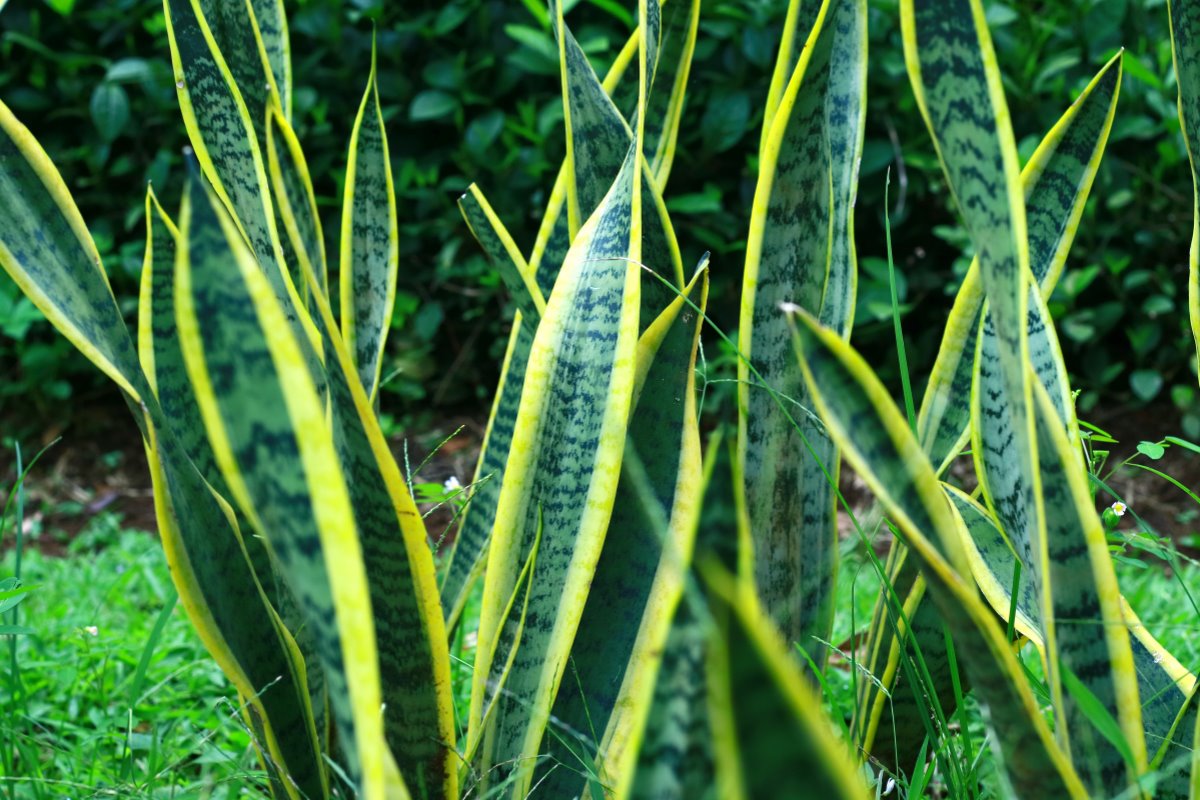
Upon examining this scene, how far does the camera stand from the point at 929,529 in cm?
52

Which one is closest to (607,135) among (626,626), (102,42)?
(626,626)

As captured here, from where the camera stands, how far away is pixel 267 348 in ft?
1.46

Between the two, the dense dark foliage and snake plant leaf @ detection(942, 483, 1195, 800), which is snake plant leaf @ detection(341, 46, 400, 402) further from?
the dense dark foliage

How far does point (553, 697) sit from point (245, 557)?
0.23 metres

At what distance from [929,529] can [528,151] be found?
2.50 m

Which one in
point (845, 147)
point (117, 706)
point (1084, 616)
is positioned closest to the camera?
point (1084, 616)

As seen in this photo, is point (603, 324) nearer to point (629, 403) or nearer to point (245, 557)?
point (629, 403)

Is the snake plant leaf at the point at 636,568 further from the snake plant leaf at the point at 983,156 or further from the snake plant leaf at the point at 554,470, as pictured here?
the snake plant leaf at the point at 983,156

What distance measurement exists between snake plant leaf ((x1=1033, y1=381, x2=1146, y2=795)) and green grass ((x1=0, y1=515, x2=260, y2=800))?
544 millimetres

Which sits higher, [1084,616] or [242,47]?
[242,47]

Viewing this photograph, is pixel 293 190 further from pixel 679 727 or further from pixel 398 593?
pixel 679 727

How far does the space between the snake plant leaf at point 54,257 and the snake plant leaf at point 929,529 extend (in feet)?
1.50

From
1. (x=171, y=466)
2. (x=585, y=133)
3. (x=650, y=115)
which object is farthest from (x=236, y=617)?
Answer: (x=650, y=115)

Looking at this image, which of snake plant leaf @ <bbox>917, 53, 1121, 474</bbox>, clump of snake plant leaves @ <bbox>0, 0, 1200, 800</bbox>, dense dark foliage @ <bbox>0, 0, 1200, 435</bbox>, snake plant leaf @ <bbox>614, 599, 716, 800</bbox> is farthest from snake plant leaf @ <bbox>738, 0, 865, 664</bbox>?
dense dark foliage @ <bbox>0, 0, 1200, 435</bbox>
